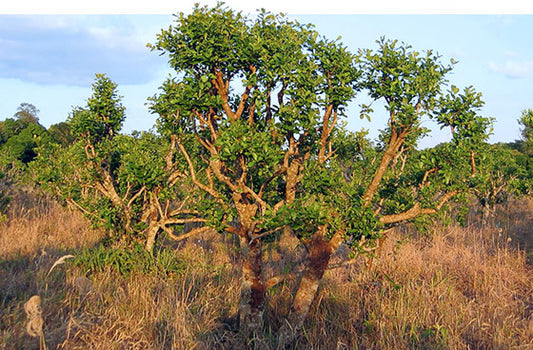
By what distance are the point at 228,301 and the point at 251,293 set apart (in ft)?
2.56

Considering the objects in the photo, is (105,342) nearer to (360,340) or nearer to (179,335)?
(179,335)

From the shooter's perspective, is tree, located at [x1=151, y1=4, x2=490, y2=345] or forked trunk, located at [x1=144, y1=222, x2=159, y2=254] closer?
tree, located at [x1=151, y1=4, x2=490, y2=345]

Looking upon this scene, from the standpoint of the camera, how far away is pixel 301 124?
4.57m

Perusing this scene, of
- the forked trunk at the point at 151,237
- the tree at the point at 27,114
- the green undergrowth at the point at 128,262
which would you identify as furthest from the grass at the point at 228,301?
the tree at the point at 27,114

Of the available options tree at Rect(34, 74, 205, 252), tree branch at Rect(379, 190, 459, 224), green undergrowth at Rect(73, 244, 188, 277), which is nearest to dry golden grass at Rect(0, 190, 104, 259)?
tree at Rect(34, 74, 205, 252)

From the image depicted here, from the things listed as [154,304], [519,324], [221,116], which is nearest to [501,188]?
[519,324]

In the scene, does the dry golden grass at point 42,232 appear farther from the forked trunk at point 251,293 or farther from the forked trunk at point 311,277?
the forked trunk at point 311,277

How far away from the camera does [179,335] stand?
A: 15.1ft

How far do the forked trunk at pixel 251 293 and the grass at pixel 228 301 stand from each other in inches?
7.7

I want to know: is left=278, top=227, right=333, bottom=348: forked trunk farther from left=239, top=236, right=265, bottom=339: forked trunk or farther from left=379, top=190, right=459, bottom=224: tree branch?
left=379, top=190, right=459, bottom=224: tree branch

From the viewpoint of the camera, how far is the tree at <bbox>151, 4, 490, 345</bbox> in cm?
453

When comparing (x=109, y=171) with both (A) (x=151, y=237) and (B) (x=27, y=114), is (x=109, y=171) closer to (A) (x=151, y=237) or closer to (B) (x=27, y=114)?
(A) (x=151, y=237)

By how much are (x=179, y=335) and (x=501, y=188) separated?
11.3 meters

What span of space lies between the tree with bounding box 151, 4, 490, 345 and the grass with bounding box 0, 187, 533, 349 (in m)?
0.65
